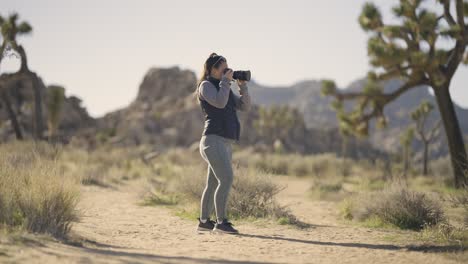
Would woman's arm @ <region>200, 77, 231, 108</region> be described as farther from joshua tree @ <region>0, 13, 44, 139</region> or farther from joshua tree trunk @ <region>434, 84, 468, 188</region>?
joshua tree @ <region>0, 13, 44, 139</region>

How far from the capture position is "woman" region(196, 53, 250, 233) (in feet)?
17.9

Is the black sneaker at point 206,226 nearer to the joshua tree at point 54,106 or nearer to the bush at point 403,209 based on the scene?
the bush at point 403,209

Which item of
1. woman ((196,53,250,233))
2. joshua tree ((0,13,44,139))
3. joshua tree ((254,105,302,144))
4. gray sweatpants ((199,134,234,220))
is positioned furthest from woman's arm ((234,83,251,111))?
joshua tree ((254,105,302,144))

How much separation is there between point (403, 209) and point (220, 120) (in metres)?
2.93

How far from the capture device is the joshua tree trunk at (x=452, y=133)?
485 inches

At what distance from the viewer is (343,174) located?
18.1m

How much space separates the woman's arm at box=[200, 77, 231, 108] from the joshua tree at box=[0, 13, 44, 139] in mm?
14613

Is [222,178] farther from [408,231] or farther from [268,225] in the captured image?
[408,231]

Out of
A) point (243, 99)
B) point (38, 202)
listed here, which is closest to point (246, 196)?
point (243, 99)

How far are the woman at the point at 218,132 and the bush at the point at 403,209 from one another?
247 cm

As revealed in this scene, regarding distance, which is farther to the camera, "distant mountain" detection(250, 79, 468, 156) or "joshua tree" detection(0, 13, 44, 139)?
"distant mountain" detection(250, 79, 468, 156)

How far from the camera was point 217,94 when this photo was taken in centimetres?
546

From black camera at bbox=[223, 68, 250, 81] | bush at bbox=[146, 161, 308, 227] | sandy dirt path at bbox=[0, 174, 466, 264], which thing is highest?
black camera at bbox=[223, 68, 250, 81]

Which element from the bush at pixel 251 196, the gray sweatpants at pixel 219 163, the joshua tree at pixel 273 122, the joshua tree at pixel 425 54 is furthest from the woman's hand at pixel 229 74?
the joshua tree at pixel 273 122
